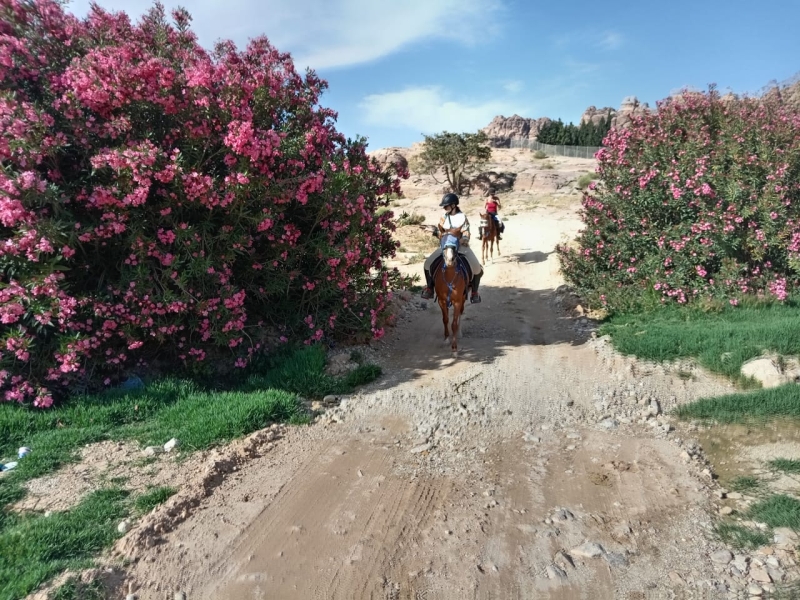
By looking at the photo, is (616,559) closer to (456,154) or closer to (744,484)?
(744,484)

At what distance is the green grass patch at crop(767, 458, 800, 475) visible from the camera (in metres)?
5.08

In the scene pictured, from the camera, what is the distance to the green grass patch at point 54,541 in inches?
141

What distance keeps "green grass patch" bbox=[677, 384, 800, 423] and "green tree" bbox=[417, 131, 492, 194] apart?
33.8 metres

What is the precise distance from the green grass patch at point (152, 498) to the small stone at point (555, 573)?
3.30 meters

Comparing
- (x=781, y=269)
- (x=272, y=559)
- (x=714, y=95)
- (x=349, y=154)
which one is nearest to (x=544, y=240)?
(x=714, y=95)

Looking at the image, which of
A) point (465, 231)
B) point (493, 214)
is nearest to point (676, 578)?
point (465, 231)

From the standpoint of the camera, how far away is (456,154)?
39375 mm

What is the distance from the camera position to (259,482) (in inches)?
202

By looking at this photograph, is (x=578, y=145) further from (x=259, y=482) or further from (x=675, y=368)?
(x=259, y=482)

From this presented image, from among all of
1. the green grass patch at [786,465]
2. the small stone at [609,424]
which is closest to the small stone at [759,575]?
the green grass patch at [786,465]

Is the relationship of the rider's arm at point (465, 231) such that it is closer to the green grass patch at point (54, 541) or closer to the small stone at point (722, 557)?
the small stone at point (722, 557)

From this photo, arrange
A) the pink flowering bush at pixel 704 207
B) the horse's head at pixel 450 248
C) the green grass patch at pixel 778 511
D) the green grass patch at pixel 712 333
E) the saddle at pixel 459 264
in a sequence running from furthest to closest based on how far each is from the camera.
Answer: the pink flowering bush at pixel 704 207, the saddle at pixel 459 264, the horse's head at pixel 450 248, the green grass patch at pixel 712 333, the green grass patch at pixel 778 511

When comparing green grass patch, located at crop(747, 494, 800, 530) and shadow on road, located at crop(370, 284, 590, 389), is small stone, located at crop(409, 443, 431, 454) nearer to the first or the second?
shadow on road, located at crop(370, 284, 590, 389)

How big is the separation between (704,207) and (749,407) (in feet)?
16.2
